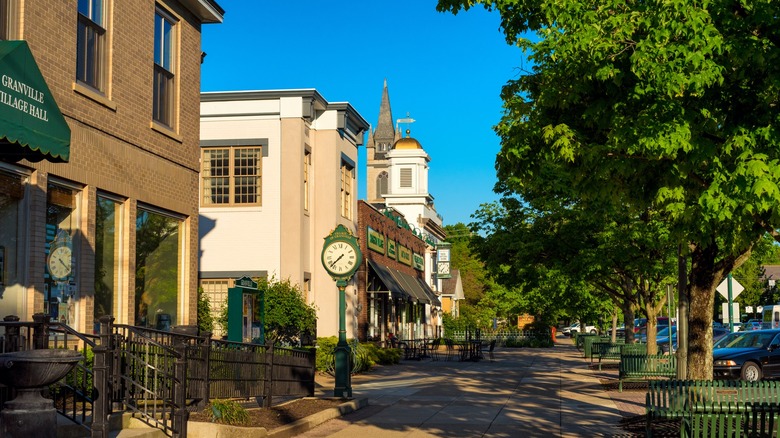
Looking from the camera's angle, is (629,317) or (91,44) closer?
(91,44)

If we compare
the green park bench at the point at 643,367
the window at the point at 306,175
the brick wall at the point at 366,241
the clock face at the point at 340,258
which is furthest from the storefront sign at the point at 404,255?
the clock face at the point at 340,258

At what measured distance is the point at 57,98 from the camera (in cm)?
1416

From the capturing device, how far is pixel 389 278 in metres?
41.4

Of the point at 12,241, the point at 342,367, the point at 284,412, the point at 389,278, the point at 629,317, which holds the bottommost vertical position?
the point at 284,412

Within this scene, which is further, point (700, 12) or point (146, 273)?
point (146, 273)

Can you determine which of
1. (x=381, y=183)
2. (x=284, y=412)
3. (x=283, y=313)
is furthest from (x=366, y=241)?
(x=381, y=183)

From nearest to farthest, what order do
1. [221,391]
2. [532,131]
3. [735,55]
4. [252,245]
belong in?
[735,55] → [532,131] → [221,391] → [252,245]

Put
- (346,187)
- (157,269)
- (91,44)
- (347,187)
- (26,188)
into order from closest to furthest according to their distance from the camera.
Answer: (26,188), (91,44), (157,269), (346,187), (347,187)

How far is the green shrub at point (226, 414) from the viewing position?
13.6 meters

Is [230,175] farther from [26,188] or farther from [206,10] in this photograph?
[26,188]

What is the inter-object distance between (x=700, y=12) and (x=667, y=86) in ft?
2.93

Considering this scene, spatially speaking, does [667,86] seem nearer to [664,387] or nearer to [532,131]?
[532,131]

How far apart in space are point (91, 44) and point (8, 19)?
2398mm

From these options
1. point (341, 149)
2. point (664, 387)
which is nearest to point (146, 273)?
point (664, 387)
